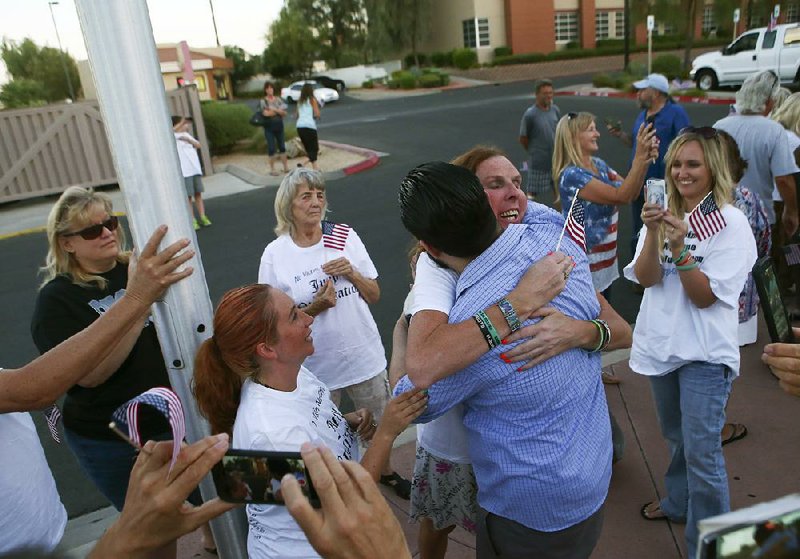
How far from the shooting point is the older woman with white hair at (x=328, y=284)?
3279mm

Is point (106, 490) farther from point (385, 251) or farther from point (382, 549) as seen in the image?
point (385, 251)

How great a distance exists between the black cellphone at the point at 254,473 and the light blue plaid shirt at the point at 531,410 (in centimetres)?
63

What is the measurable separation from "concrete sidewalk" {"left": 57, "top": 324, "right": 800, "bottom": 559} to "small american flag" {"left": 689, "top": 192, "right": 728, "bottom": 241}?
1506 mm

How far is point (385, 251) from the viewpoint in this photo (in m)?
7.75

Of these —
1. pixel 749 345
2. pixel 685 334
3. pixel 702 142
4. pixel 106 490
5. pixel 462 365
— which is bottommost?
pixel 749 345

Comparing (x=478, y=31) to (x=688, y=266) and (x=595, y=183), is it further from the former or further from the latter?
(x=688, y=266)

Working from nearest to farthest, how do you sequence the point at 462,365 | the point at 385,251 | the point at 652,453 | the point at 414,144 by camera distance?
the point at 462,365 → the point at 652,453 → the point at 385,251 → the point at 414,144

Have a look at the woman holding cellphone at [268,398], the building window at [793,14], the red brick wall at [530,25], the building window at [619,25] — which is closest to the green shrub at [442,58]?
the red brick wall at [530,25]

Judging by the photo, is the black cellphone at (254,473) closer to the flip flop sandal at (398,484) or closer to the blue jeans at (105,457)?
the blue jeans at (105,457)

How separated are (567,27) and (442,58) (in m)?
10.3

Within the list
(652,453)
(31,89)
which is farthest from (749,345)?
(31,89)

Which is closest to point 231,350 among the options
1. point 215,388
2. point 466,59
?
point 215,388

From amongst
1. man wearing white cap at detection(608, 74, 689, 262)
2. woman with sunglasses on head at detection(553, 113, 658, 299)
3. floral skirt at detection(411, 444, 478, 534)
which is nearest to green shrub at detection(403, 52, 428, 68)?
man wearing white cap at detection(608, 74, 689, 262)

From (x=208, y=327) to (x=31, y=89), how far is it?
94.4ft
